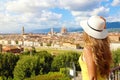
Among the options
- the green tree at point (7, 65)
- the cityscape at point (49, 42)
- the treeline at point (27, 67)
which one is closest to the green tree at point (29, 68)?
the treeline at point (27, 67)

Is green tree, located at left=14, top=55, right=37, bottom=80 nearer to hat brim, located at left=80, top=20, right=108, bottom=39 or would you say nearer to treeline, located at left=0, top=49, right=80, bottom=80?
treeline, located at left=0, top=49, right=80, bottom=80

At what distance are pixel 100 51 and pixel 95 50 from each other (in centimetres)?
4

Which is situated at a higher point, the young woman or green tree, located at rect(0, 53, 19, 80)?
the young woman

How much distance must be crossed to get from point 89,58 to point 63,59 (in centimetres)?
3191

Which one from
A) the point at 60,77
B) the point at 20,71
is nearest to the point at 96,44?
the point at 60,77

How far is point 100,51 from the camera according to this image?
2.40 meters

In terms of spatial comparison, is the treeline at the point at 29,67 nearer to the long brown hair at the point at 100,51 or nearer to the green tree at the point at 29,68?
the green tree at the point at 29,68

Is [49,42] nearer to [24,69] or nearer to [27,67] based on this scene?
[27,67]

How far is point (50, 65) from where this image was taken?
3297 centimetres

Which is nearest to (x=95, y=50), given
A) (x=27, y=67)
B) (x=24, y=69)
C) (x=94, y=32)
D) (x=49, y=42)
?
(x=94, y=32)

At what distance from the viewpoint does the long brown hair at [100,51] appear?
94.3 inches

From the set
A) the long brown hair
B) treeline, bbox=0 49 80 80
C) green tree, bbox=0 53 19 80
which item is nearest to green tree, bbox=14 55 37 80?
treeline, bbox=0 49 80 80

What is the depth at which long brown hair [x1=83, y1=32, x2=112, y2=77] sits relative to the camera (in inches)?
94.3

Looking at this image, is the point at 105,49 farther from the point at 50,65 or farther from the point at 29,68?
the point at 50,65
